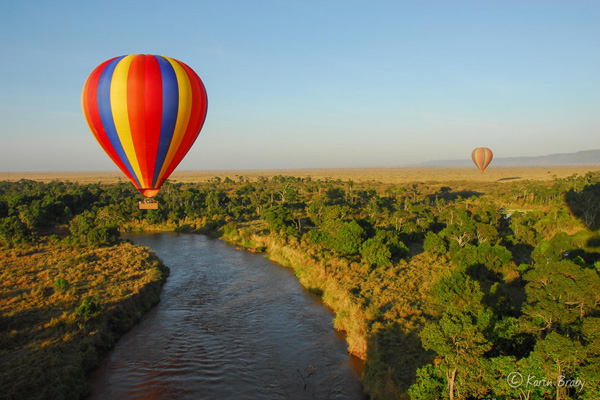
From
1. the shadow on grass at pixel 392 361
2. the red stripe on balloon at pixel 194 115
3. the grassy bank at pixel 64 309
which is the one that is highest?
the red stripe on balloon at pixel 194 115

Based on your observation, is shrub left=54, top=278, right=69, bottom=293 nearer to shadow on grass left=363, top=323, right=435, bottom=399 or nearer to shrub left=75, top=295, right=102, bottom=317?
shrub left=75, top=295, right=102, bottom=317

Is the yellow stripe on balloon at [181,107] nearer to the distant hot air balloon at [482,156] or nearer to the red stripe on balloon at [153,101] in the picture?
the red stripe on balloon at [153,101]

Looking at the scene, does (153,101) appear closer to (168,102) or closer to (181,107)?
(168,102)

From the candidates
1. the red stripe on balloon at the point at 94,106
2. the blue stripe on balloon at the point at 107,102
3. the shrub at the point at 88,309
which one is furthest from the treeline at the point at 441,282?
the red stripe on balloon at the point at 94,106

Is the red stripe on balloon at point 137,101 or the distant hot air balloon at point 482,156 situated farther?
the distant hot air balloon at point 482,156

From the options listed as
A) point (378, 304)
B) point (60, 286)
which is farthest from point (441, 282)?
point (60, 286)

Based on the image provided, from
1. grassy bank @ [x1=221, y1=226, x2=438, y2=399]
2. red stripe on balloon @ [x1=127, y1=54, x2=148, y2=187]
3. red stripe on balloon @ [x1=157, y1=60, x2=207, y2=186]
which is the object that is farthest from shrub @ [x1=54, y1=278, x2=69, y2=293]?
grassy bank @ [x1=221, y1=226, x2=438, y2=399]
